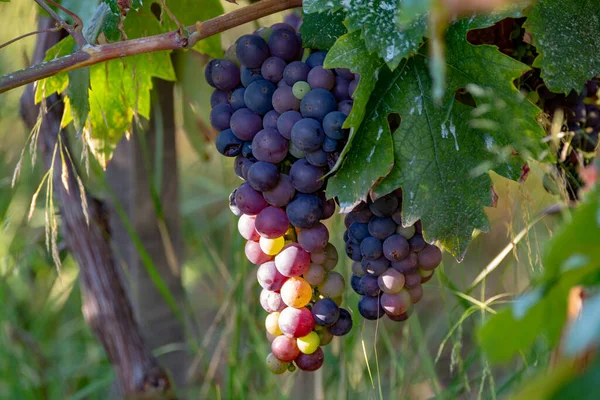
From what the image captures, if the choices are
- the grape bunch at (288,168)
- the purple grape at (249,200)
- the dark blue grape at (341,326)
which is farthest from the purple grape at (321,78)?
the dark blue grape at (341,326)

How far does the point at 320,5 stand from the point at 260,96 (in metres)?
0.10

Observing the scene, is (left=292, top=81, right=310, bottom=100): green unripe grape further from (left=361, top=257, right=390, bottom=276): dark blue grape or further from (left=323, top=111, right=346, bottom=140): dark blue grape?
(left=361, top=257, right=390, bottom=276): dark blue grape

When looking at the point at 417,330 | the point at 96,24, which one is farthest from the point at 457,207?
the point at 417,330

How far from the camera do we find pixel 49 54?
736 millimetres

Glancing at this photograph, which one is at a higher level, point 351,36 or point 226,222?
point 351,36

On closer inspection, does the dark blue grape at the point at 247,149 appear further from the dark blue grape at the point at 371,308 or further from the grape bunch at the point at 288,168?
the dark blue grape at the point at 371,308

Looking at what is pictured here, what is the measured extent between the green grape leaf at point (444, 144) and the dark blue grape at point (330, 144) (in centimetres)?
2

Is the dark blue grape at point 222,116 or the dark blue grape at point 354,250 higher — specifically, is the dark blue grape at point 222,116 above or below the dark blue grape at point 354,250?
above

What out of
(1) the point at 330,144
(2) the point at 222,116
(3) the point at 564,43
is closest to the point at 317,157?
(1) the point at 330,144

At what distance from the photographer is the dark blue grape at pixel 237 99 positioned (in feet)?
2.04

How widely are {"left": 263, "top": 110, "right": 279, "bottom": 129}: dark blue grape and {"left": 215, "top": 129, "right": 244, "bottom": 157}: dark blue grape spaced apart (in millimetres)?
39

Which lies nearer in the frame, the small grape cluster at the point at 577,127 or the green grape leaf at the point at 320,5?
the green grape leaf at the point at 320,5

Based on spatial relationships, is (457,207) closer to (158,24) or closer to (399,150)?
(399,150)

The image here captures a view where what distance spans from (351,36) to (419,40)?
0.07 metres
